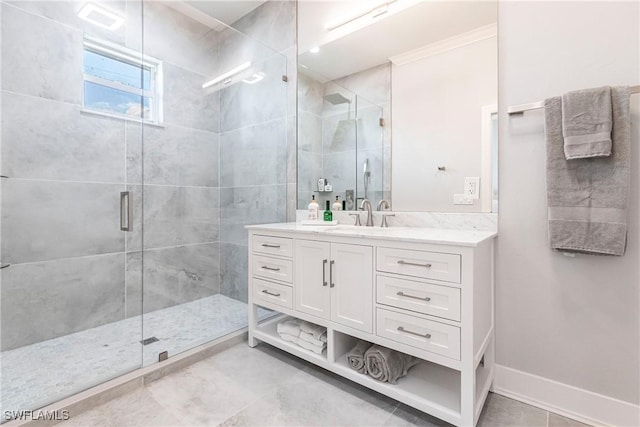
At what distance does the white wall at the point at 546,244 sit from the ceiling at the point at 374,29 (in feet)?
0.72

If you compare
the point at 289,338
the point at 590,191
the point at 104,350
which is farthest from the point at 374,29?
the point at 104,350

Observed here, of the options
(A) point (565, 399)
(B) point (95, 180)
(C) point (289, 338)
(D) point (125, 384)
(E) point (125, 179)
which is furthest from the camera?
(E) point (125, 179)

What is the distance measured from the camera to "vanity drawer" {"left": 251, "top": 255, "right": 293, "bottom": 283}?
181 cm

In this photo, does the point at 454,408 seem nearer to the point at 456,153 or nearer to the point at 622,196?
the point at 622,196

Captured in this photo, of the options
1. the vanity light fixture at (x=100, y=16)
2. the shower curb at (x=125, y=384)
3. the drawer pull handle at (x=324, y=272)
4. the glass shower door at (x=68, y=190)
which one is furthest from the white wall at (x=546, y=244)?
the vanity light fixture at (x=100, y=16)

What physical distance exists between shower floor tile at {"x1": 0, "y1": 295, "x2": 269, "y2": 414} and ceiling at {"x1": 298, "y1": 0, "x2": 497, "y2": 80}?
6.47 ft

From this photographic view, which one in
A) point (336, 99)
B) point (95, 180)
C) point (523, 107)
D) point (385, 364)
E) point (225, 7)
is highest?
point (225, 7)

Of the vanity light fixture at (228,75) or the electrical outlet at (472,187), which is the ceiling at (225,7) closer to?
the vanity light fixture at (228,75)

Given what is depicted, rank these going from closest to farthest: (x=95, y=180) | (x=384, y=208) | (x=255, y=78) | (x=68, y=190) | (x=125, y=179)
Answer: (x=384, y=208), (x=68, y=190), (x=95, y=180), (x=125, y=179), (x=255, y=78)

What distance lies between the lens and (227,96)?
2.67 metres

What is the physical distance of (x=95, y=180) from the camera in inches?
89.6

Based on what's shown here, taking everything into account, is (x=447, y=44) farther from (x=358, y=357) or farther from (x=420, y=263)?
(x=358, y=357)

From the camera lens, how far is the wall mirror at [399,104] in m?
1.64

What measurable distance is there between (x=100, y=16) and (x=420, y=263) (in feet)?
9.25
